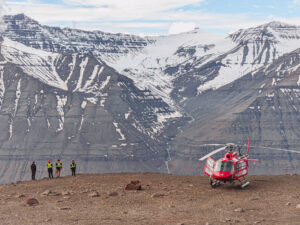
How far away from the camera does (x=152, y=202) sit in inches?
2126

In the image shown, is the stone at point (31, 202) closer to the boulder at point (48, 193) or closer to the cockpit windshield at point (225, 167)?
the boulder at point (48, 193)

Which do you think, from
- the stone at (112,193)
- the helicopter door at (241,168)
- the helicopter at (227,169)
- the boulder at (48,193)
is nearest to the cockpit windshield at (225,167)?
the helicopter at (227,169)

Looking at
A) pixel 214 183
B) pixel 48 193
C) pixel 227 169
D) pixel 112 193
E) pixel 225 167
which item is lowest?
pixel 48 193

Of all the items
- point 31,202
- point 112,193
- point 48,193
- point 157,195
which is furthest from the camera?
point 48,193

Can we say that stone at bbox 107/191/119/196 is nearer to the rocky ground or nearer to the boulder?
the rocky ground

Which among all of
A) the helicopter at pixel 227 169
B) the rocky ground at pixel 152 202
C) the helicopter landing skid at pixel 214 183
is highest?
the helicopter at pixel 227 169

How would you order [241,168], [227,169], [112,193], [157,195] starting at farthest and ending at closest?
[241,168]
[227,169]
[112,193]
[157,195]

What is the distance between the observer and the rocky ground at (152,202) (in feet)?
155

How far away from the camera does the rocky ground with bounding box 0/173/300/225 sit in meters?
47.1

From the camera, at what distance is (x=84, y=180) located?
226 feet

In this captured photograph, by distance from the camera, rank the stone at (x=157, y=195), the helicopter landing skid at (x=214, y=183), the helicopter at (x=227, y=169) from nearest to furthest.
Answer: the stone at (x=157, y=195), the helicopter at (x=227, y=169), the helicopter landing skid at (x=214, y=183)

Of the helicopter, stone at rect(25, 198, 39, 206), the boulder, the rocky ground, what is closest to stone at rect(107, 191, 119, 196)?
the rocky ground

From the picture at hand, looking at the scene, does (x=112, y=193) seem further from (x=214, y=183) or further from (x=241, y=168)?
(x=241, y=168)

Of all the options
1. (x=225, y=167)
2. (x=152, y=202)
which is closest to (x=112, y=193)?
(x=152, y=202)
